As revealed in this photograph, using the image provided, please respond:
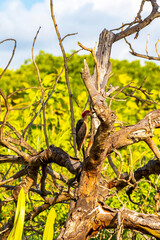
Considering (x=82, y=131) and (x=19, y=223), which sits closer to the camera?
(x=19, y=223)

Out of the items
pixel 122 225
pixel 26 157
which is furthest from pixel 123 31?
pixel 122 225

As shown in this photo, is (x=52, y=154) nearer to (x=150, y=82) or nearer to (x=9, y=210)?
(x=9, y=210)

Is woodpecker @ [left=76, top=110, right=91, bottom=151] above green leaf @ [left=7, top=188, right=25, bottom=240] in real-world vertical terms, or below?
above

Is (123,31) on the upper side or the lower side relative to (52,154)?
upper

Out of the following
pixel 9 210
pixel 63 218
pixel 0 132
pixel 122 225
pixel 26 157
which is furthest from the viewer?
pixel 9 210

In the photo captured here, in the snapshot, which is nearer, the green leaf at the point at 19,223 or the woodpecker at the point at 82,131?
the green leaf at the point at 19,223

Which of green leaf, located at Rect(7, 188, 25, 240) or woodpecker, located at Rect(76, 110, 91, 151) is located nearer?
green leaf, located at Rect(7, 188, 25, 240)

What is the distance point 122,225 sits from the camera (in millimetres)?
1883

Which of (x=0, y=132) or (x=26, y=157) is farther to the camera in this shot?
(x=26, y=157)

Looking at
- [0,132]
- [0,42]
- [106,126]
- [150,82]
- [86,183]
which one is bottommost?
[86,183]

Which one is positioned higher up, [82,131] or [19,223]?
[82,131]

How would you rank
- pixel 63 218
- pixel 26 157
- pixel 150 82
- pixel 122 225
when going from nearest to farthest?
pixel 122 225, pixel 26 157, pixel 63 218, pixel 150 82

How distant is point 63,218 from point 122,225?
155 centimetres

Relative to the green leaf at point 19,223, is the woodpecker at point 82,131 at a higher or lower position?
higher
